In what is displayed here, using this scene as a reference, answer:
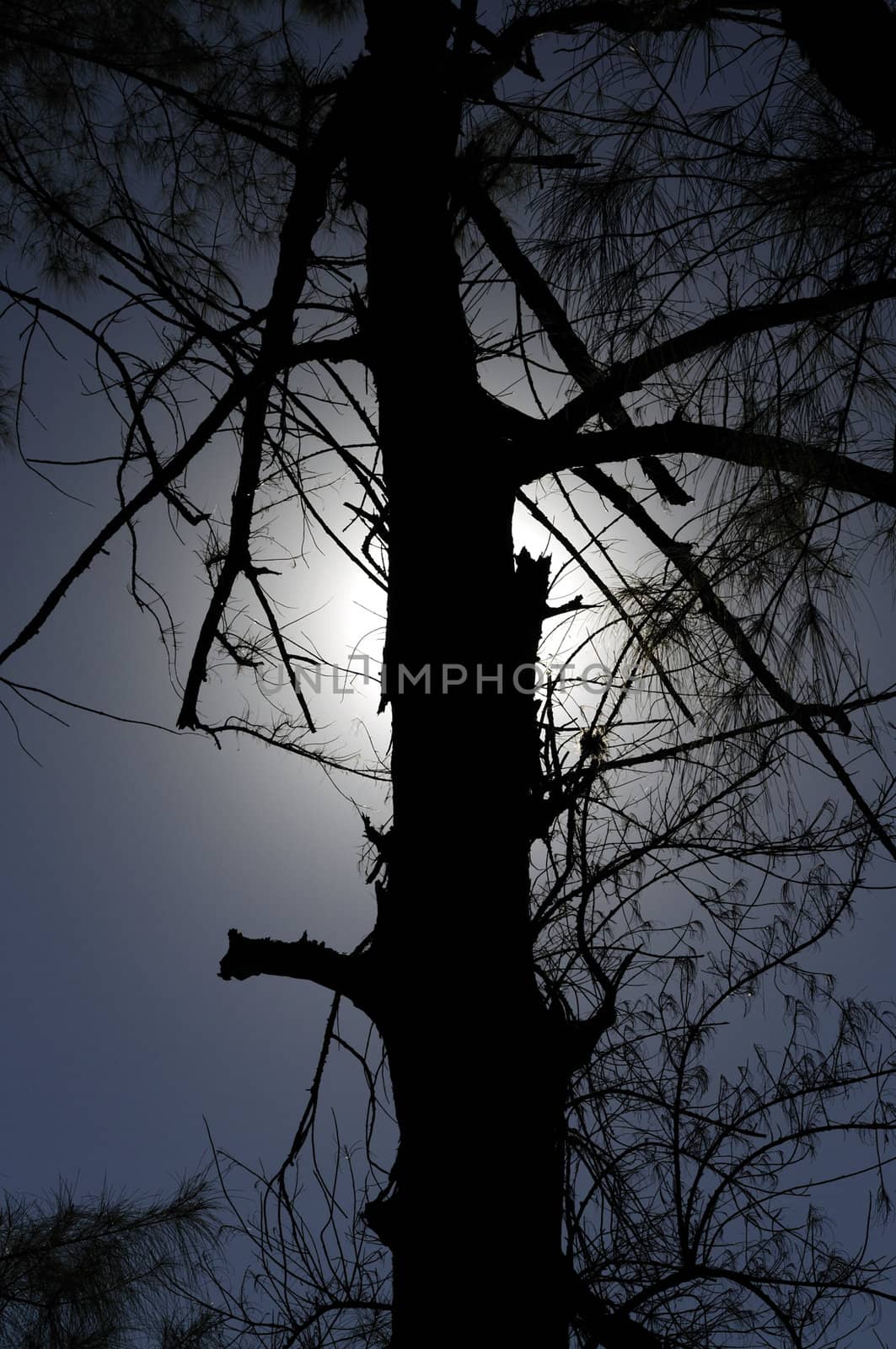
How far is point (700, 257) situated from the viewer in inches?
50.2

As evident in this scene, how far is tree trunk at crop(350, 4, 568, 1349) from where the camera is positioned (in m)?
0.84

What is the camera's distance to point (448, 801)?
1009mm

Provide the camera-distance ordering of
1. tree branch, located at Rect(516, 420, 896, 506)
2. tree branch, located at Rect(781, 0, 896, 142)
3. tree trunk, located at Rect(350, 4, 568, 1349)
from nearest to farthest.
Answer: tree trunk, located at Rect(350, 4, 568, 1349), tree branch, located at Rect(781, 0, 896, 142), tree branch, located at Rect(516, 420, 896, 506)

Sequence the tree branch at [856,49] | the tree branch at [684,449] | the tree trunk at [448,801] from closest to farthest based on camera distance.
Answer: the tree trunk at [448,801] < the tree branch at [856,49] < the tree branch at [684,449]

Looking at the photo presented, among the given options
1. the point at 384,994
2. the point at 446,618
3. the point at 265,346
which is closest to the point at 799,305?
the point at 446,618

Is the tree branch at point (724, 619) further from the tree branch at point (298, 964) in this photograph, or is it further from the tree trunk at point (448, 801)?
the tree branch at point (298, 964)

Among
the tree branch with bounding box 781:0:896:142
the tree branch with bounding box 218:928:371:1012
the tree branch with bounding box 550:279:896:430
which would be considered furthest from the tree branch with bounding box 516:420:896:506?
the tree branch with bounding box 218:928:371:1012

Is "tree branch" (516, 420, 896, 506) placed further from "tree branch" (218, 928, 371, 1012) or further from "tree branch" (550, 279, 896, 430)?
"tree branch" (218, 928, 371, 1012)

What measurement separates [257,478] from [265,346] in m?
0.19

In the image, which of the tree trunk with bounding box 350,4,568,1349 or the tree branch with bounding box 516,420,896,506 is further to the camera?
the tree branch with bounding box 516,420,896,506

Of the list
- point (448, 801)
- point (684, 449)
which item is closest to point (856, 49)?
point (684, 449)

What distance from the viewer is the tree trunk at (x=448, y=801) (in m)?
0.84

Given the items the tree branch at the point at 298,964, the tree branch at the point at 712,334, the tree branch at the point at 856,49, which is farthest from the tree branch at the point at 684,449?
the tree branch at the point at 298,964

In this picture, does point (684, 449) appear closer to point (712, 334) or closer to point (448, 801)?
point (712, 334)
